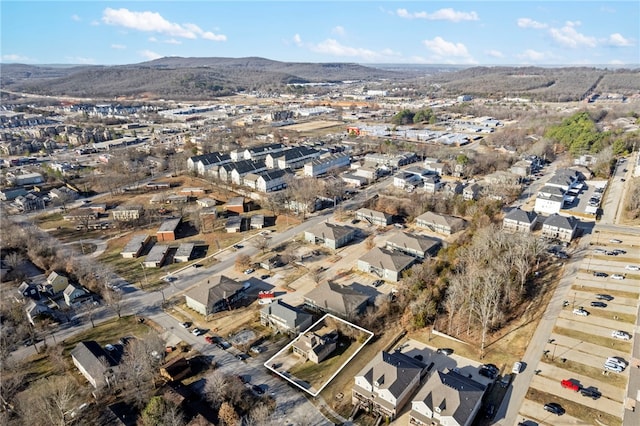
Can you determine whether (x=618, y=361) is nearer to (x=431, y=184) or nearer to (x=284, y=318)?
(x=284, y=318)

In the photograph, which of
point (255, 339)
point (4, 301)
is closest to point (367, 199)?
point (255, 339)

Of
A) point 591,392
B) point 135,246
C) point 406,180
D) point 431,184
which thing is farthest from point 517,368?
point 406,180

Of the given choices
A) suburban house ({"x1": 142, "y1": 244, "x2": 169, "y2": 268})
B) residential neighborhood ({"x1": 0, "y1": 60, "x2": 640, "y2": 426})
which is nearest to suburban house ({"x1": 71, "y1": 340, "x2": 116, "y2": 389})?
residential neighborhood ({"x1": 0, "y1": 60, "x2": 640, "y2": 426})

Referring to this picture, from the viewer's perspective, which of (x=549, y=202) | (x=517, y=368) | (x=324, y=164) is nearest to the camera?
(x=517, y=368)

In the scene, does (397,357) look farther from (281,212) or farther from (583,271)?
(281,212)

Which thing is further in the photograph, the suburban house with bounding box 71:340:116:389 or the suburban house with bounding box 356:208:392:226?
the suburban house with bounding box 356:208:392:226

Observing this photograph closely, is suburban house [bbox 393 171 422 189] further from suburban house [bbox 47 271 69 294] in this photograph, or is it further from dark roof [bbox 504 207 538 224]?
suburban house [bbox 47 271 69 294]
